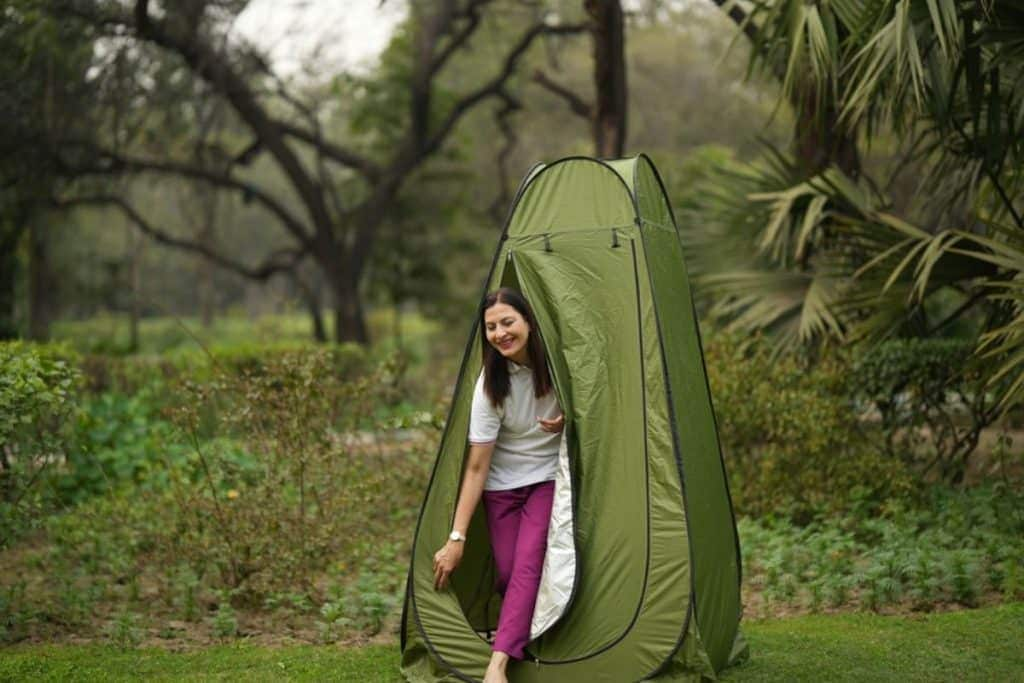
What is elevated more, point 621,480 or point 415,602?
point 621,480

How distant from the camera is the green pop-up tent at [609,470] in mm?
4051

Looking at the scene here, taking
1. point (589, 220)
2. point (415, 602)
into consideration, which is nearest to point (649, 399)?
point (589, 220)

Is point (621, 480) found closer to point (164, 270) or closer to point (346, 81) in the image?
point (346, 81)

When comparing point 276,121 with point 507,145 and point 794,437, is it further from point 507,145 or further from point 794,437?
point 794,437

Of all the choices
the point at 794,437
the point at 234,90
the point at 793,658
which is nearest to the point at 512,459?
the point at 793,658

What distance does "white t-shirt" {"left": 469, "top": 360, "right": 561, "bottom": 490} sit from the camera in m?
4.19

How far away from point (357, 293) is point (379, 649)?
14081 millimetres

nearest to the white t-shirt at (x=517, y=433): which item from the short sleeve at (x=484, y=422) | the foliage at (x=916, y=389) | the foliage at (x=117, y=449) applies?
the short sleeve at (x=484, y=422)

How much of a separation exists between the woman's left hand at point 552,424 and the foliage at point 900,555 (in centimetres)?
209

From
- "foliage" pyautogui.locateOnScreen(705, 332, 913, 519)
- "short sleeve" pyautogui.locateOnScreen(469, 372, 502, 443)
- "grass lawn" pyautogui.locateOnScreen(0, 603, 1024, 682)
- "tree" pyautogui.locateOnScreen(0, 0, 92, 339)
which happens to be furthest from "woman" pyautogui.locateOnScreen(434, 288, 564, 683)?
"tree" pyautogui.locateOnScreen(0, 0, 92, 339)

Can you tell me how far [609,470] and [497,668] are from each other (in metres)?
0.82

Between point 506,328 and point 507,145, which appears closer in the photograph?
point 506,328

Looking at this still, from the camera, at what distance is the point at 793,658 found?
4.54m

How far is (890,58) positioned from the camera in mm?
5277
